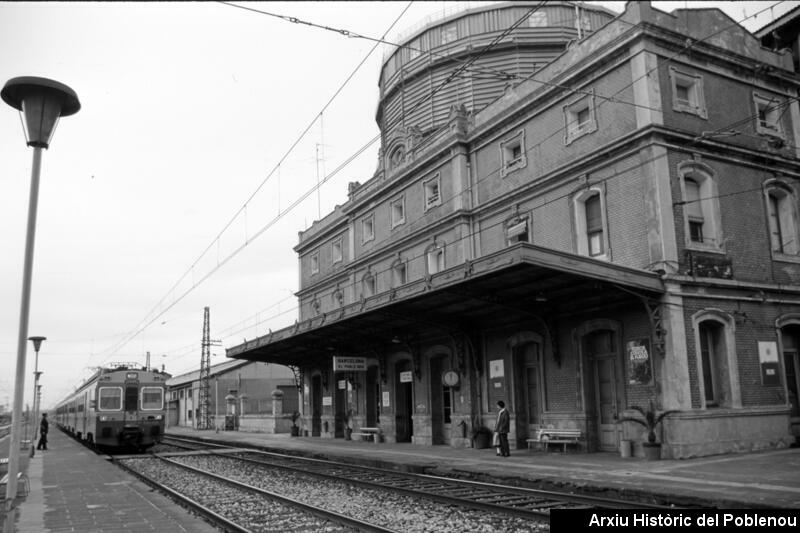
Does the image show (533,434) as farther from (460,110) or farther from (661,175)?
(460,110)

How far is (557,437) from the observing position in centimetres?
1877

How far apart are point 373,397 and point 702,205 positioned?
660 inches

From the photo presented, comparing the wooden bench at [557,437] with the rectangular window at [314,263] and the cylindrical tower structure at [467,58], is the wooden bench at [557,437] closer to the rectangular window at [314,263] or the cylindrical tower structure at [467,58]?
the cylindrical tower structure at [467,58]

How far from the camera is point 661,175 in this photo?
16.8m

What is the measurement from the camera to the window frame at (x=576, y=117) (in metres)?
18.8

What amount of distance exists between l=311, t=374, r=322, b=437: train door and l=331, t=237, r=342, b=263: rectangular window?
19.7ft

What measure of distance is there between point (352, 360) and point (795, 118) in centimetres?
1762

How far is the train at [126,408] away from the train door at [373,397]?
8.47 metres

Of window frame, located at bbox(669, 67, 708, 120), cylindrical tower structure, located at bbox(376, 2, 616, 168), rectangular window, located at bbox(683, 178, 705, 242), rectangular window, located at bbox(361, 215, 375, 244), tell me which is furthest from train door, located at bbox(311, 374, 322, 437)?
window frame, located at bbox(669, 67, 708, 120)

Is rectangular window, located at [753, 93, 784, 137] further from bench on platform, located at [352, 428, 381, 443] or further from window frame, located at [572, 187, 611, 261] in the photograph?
bench on platform, located at [352, 428, 381, 443]

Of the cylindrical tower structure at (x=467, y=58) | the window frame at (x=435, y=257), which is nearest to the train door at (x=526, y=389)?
the window frame at (x=435, y=257)

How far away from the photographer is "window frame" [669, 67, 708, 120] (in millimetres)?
17641

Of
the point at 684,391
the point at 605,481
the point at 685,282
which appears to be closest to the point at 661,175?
the point at 685,282

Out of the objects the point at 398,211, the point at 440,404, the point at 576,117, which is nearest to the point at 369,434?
the point at 440,404
